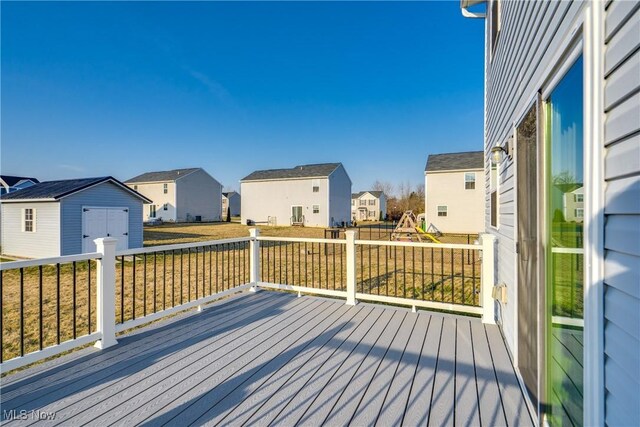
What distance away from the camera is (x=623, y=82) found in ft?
2.82

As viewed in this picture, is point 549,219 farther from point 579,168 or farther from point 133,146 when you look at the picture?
point 133,146

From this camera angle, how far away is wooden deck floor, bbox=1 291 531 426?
1.87 meters

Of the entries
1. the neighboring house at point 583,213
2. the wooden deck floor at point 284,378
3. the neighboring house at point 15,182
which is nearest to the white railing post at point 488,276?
the wooden deck floor at point 284,378

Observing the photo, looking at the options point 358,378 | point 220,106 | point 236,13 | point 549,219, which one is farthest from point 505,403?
point 220,106

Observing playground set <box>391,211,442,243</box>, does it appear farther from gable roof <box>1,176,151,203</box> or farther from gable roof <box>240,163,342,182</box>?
gable roof <box>240,163,342,182</box>

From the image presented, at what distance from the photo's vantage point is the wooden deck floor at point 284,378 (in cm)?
187

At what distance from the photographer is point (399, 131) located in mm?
23156

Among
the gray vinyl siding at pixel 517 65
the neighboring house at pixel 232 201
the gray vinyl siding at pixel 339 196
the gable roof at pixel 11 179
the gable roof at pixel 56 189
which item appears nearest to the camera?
the gray vinyl siding at pixel 517 65

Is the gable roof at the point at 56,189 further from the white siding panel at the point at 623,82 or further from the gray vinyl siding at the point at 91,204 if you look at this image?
the white siding panel at the point at 623,82

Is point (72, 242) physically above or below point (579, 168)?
below

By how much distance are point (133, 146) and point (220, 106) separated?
1015 centimetres

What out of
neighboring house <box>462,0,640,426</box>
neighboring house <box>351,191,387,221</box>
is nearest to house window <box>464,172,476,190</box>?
neighboring house <box>462,0,640,426</box>

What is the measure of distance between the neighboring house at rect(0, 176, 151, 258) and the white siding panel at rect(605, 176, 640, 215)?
13033 millimetres

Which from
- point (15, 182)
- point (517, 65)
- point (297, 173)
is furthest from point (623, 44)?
point (15, 182)
